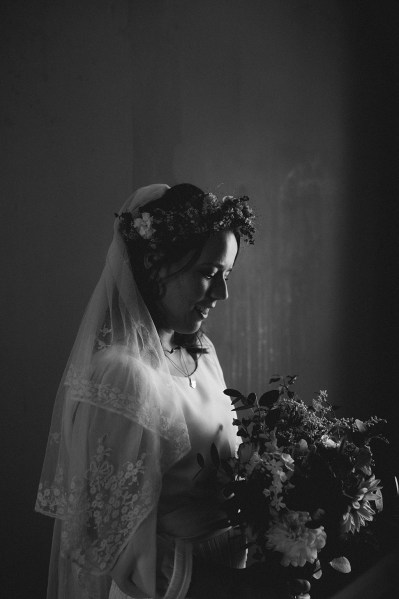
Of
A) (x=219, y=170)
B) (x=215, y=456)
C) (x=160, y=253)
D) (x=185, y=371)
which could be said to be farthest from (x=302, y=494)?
(x=219, y=170)

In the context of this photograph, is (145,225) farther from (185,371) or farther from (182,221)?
(185,371)

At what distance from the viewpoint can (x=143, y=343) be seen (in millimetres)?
1376

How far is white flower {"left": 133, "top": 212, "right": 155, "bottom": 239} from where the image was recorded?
1.36 meters

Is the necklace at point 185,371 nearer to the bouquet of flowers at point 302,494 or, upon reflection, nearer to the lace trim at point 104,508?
the bouquet of flowers at point 302,494

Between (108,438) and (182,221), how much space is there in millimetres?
553

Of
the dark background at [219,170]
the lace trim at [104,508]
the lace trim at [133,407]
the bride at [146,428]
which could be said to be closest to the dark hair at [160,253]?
the bride at [146,428]

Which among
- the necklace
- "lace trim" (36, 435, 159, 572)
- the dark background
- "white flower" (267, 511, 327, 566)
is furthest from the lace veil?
the dark background

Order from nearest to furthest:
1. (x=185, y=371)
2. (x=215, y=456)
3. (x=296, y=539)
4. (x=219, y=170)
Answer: (x=296, y=539) → (x=215, y=456) → (x=185, y=371) → (x=219, y=170)

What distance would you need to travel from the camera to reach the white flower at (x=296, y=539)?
116 cm

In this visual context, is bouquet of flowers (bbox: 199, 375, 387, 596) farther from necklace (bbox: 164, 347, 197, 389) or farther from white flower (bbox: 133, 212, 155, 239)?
white flower (bbox: 133, 212, 155, 239)

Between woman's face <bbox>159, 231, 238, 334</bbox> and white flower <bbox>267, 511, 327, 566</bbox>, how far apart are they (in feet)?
1.75

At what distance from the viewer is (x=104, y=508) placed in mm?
1204

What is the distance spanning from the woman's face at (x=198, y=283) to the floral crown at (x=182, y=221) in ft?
0.12

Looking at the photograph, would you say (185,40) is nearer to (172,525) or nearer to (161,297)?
(161,297)
